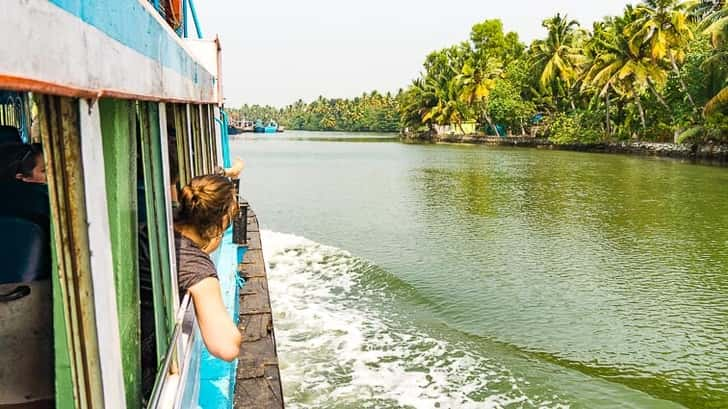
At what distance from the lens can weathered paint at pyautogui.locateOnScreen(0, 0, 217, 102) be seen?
906 millimetres

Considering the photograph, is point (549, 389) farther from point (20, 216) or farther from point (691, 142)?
point (691, 142)

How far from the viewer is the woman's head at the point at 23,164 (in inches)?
74.4

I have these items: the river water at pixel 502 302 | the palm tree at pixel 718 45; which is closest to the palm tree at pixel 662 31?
the palm tree at pixel 718 45

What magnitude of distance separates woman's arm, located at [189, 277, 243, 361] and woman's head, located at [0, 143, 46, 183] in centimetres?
63

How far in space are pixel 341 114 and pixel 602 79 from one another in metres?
98.7

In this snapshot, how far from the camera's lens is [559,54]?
45.3 metres

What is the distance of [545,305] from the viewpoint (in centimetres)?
816

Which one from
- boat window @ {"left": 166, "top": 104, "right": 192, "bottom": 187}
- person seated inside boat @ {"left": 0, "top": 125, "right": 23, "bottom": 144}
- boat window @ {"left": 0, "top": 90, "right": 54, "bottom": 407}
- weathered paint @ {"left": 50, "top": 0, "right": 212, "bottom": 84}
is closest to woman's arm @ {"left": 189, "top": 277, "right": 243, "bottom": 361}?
boat window @ {"left": 0, "top": 90, "right": 54, "bottom": 407}

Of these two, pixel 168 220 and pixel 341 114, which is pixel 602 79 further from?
pixel 341 114

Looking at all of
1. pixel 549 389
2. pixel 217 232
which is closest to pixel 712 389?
pixel 549 389

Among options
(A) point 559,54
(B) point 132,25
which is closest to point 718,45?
(A) point 559,54

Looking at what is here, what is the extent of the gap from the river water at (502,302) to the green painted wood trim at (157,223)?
3632 mm

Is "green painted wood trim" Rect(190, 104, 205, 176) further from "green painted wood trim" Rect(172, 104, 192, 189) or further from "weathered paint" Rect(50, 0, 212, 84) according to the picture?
"weathered paint" Rect(50, 0, 212, 84)

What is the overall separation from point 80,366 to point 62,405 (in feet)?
0.37
